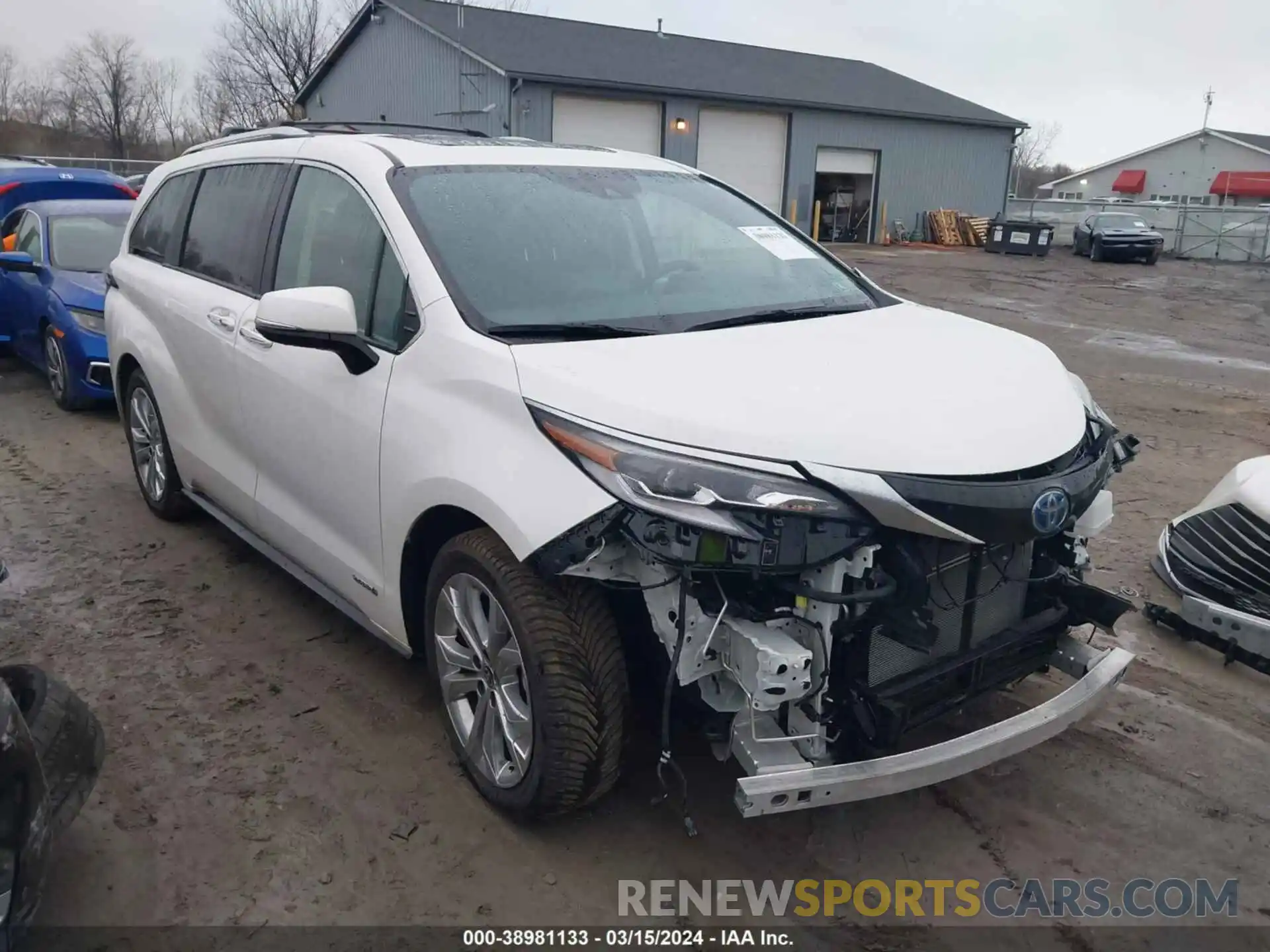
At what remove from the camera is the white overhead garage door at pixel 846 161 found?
30312mm

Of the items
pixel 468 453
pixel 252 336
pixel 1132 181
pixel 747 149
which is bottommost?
pixel 468 453

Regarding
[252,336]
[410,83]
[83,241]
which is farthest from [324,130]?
[410,83]

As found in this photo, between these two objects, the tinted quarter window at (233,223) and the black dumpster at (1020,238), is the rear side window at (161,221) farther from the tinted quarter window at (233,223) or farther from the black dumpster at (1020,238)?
the black dumpster at (1020,238)

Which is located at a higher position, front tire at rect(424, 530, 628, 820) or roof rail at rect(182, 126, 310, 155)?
roof rail at rect(182, 126, 310, 155)

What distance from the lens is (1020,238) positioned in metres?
28.8

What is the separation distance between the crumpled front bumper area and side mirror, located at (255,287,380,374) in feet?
5.78

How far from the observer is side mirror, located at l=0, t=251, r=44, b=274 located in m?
7.77

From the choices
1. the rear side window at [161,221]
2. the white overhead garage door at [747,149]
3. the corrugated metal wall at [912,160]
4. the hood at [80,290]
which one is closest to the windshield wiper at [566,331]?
the rear side window at [161,221]

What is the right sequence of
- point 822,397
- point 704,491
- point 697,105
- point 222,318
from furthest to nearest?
point 697,105
point 222,318
point 822,397
point 704,491

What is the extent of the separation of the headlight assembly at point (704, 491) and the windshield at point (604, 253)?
726 millimetres

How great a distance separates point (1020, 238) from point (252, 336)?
2853 centimetres

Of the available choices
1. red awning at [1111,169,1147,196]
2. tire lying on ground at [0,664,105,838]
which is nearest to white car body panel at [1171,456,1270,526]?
tire lying on ground at [0,664,105,838]

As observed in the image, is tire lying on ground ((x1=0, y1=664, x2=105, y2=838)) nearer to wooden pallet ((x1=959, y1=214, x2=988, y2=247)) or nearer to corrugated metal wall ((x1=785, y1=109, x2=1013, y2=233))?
corrugated metal wall ((x1=785, y1=109, x2=1013, y2=233))

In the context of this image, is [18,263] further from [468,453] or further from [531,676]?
[531,676]
